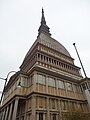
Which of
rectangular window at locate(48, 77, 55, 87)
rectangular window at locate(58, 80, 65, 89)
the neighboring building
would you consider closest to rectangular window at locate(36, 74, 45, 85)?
the neighboring building

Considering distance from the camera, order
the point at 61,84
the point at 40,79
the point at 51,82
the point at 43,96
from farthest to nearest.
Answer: the point at 61,84 → the point at 51,82 → the point at 40,79 → the point at 43,96

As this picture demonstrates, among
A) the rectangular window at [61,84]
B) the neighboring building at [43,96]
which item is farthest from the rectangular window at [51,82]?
the rectangular window at [61,84]

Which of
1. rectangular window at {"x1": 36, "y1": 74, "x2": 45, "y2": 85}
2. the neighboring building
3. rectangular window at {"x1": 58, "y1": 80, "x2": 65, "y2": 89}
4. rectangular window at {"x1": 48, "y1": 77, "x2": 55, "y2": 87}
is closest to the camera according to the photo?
the neighboring building

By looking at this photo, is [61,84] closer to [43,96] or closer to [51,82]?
[51,82]

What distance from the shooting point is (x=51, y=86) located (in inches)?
846

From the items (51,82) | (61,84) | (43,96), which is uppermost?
(61,84)

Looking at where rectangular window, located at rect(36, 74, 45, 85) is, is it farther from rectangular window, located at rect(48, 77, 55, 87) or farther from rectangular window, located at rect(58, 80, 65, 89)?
rectangular window, located at rect(58, 80, 65, 89)

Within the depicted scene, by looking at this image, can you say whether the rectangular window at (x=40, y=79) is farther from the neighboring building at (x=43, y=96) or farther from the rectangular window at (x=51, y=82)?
the rectangular window at (x=51, y=82)

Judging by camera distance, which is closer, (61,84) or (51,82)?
(51,82)

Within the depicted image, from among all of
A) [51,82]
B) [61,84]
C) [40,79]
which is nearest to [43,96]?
[40,79]

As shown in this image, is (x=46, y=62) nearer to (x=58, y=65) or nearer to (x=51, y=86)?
(x=58, y=65)

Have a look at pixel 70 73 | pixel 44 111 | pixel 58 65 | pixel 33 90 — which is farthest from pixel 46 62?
pixel 44 111

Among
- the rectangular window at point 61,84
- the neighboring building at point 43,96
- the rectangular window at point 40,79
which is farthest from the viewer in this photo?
the rectangular window at point 61,84

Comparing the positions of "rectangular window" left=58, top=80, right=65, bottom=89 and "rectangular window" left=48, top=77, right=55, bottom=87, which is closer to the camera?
"rectangular window" left=48, top=77, right=55, bottom=87
